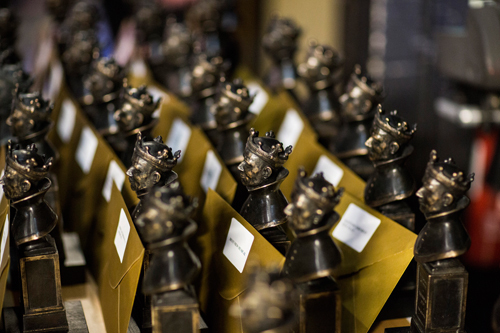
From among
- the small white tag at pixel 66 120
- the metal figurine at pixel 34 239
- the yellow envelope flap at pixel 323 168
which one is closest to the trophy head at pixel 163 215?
A: the metal figurine at pixel 34 239

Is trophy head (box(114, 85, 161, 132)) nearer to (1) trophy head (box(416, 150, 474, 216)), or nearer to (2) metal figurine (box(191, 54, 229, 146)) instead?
(2) metal figurine (box(191, 54, 229, 146))

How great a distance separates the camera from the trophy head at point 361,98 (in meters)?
2.16

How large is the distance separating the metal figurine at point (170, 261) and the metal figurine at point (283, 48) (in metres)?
1.79

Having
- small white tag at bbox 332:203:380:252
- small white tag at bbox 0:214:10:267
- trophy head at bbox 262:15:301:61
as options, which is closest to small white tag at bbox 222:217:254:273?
small white tag at bbox 332:203:380:252

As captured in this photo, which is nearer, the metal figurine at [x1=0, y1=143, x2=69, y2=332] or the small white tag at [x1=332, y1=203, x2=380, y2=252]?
the metal figurine at [x1=0, y1=143, x2=69, y2=332]

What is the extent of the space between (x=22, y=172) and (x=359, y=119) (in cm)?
118

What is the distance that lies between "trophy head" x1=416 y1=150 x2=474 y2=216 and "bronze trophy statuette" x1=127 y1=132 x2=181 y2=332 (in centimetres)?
65

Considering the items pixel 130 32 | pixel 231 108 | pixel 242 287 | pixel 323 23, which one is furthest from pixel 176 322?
pixel 323 23

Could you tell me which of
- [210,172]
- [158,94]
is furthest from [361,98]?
[158,94]

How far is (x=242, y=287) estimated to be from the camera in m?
1.53

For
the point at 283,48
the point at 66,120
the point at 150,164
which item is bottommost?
the point at 66,120

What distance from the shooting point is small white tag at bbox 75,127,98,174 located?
7.52 feet

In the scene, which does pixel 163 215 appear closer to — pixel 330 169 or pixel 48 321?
pixel 48 321

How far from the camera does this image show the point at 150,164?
5.19ft
